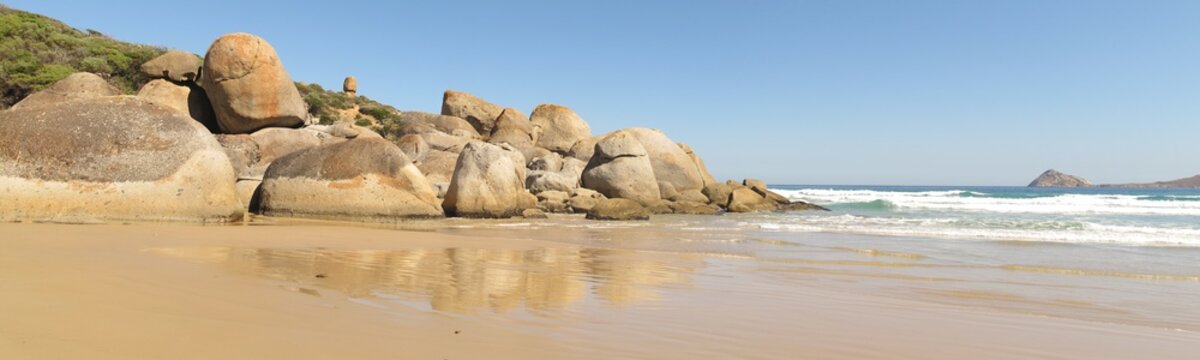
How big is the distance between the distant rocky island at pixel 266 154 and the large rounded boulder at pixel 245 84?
0.04 meters

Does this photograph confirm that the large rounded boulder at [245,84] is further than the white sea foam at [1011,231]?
Yes

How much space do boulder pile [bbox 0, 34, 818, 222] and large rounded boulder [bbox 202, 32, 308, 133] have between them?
0.04 m

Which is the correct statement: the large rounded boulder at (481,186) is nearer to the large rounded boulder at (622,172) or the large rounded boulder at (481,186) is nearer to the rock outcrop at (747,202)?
the large rounded boulder at (622,172)

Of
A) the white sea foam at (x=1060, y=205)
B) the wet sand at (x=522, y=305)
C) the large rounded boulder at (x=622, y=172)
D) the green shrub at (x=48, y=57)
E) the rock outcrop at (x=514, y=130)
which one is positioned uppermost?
the green shrub at (x=48, y=57)

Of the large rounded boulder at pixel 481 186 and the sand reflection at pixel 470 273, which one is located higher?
the large rounded boulder at pixel 481 186

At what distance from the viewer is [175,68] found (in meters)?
21.4

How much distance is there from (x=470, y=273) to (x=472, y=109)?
86.6 ft

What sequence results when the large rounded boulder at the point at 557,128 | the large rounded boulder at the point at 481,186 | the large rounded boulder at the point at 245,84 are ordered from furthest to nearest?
the large rounded boulder at the point at 557,128 < the large rounded boulder at the point at 245,84 < the large rounded boulder at the point at 481,186

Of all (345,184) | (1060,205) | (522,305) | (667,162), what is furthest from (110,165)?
(1060,205)

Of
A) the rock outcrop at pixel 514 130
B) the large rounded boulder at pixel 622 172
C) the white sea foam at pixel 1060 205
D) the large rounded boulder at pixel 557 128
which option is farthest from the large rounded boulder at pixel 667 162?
the white sea foam at pixel 1060 205

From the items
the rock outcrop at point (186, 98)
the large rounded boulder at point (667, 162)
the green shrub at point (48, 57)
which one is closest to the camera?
the rock outcrop at point (186, 98)

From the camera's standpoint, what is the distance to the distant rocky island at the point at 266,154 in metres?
10.1

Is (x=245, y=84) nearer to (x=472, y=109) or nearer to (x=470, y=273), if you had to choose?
(x=472, y=109)

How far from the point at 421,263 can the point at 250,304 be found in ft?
9.55
